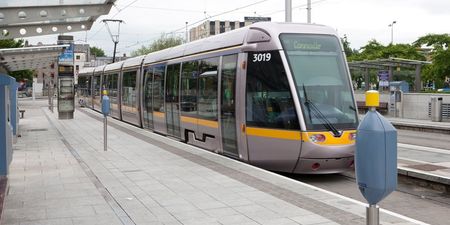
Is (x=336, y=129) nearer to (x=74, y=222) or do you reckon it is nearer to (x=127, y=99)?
(x=74, y=222)

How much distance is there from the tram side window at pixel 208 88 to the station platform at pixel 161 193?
39.3 inches

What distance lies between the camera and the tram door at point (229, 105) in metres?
11.0

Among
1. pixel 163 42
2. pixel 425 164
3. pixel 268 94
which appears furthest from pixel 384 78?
pixel 163 42

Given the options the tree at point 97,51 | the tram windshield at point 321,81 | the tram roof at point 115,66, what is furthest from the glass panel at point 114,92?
the tree at point 97,51

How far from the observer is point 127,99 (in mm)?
23219

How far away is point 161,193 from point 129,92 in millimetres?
15519

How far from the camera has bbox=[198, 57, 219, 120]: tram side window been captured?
476 inches

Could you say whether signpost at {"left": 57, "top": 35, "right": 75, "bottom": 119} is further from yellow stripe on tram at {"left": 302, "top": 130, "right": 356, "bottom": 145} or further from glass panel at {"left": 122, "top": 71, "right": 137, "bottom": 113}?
yellow stripe on tram at {"left": 302, "top": 130, "right": 356, "bottom": 145}

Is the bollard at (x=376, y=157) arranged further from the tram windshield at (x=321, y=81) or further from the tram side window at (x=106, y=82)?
the tram side window at (x=106, y=82)

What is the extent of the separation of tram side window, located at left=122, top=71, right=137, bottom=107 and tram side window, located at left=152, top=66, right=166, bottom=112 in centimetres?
359

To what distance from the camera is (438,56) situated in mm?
42062

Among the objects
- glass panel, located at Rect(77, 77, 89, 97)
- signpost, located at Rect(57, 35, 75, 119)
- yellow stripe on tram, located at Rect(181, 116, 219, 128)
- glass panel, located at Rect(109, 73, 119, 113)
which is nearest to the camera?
yellow stripe on tram, located at Rect(181, 116, 219, 128)

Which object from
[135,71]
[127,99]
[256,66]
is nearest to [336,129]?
[256,66]

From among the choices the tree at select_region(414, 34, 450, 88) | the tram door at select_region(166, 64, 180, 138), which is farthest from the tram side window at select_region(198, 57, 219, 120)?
the tree at select_region(414, 34, 450, 88)
